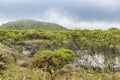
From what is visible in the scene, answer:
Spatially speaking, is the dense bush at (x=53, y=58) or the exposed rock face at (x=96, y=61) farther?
the exposed rock face at (x=96, y=61)

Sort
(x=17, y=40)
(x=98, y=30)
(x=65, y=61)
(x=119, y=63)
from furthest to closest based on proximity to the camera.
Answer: (x=98, y=30) < (x=17, y=40) < (x=119, y=63) < (x=65, y=61)

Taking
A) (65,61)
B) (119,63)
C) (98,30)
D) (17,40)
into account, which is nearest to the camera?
(65,61)

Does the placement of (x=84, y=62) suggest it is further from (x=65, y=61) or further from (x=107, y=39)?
(x=65, y=61)

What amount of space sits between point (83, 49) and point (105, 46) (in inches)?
246

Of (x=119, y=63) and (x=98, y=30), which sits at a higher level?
(x=98, y=30)

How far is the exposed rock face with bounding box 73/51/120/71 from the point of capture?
321 feet

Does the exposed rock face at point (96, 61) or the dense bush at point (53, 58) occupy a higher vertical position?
the dense bush at point (53, 58)

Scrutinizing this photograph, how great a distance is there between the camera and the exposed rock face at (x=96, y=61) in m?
97.9

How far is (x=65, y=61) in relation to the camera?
56281mm

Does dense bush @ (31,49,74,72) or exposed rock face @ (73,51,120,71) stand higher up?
dense bush @ (31,49,74,72)

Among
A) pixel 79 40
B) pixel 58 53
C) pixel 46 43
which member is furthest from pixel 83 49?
pixel 58 53

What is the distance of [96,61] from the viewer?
99.6m

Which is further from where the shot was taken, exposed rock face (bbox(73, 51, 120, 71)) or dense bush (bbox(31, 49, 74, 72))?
exposed rock face (bbox(73, 51, 120, 71))

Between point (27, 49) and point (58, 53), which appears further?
point (27, 49)
